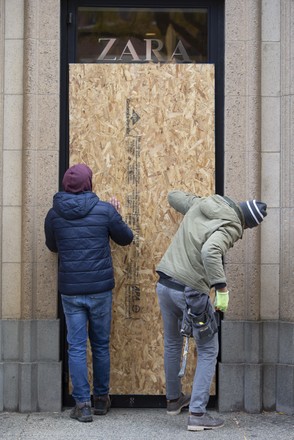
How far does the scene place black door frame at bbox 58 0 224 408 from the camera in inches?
296

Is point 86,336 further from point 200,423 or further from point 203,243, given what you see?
point 203,243

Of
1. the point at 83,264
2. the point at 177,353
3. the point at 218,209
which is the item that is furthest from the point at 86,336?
the point at 218,209

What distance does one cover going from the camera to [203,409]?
688cm

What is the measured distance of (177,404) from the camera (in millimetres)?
7254

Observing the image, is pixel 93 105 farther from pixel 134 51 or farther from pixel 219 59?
pixel 219 59

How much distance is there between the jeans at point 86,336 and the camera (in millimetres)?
7027

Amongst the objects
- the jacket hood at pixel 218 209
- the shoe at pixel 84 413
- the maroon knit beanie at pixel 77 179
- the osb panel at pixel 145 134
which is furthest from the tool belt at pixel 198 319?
the maroon knit beanie at pixel 77 179

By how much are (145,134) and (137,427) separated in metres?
2.45

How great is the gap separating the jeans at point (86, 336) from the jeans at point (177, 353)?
480 mm

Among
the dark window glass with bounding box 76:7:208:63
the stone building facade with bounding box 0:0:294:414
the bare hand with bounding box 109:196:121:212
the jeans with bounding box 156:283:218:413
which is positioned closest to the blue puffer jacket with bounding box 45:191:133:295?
the bare hand with bounding box 109:196:121:212

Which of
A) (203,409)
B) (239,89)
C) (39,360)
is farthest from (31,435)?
(239,89)

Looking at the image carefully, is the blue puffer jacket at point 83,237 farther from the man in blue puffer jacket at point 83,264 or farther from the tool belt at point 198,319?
the tool belt at point 198,319

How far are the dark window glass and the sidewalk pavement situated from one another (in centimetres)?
306

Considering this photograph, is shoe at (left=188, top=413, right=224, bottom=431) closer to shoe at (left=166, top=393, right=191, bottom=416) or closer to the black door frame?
shoe at (left=166, top=393, right=191, bottom=416)
